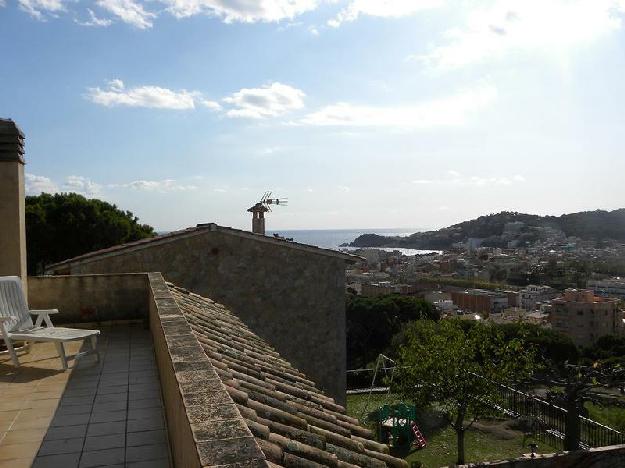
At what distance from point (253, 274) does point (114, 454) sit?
9.38 metres

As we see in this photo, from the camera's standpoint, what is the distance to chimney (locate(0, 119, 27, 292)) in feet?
20.7

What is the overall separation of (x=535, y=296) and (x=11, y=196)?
84.2 metres

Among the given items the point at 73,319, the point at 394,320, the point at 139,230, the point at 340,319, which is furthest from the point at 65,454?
the point at 394,320

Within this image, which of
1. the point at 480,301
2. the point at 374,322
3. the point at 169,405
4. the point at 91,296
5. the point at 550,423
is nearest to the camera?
the point at 169,405

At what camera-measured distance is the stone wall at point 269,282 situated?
12383 mm

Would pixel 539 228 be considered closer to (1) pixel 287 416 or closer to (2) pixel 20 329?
(2) pixel 20 329

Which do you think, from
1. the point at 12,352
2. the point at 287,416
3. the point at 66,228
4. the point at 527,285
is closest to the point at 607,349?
the point at 66,228

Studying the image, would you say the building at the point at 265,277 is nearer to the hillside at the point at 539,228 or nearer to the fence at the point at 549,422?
the fence at the point at 549,422

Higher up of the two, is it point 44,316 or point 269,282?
point 44,316

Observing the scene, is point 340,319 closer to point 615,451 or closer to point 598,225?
point 615,451

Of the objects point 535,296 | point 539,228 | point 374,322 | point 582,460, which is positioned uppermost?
point 539,228

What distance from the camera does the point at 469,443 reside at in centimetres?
A: 1608

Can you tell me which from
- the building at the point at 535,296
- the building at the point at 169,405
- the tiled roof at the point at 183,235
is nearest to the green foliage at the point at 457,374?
the tiled roof at the point at 183,235

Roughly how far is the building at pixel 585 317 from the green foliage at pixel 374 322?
944 inches
